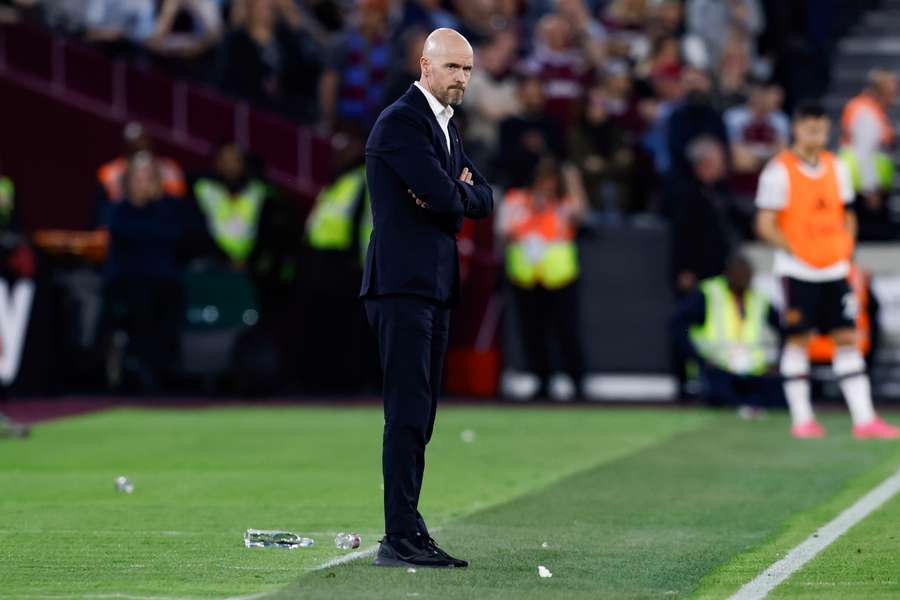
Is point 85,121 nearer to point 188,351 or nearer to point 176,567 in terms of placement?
point 188,351

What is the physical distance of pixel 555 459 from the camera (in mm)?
15086

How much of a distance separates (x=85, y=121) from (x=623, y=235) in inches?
256

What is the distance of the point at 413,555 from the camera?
29.8 feet

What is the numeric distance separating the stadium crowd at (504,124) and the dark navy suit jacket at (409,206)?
11.9 meters

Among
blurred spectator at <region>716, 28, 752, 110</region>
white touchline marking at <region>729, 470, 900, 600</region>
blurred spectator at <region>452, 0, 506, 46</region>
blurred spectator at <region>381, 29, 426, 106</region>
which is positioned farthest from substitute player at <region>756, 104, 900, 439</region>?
blurred spectator at <region>452, 0, 506, 46</region>

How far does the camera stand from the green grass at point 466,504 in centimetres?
886

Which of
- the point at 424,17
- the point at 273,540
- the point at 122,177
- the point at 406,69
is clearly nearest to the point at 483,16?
the point at 424,17

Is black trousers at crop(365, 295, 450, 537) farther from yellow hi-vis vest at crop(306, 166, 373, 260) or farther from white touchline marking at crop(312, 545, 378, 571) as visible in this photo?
yellow hi-vis vest at crop(306, 166, 373, 260)

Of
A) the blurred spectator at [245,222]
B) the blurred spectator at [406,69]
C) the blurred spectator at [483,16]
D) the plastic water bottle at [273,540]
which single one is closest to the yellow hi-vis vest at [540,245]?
the blurred spectator at [406,69]

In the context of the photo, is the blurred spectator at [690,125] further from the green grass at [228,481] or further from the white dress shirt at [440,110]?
the white dress shirt at [440,110]

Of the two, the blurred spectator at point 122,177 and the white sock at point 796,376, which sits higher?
the blurred spectator at point 122,177

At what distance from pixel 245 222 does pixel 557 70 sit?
13.6 feet

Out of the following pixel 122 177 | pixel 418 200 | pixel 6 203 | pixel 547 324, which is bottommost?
pixel 547 324

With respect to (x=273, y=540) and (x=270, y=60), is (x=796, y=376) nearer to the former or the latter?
(x=273, y=540)
